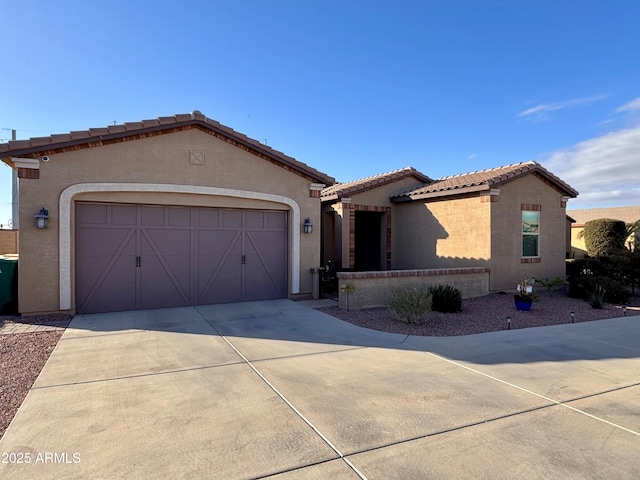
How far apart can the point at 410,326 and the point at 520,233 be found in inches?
285

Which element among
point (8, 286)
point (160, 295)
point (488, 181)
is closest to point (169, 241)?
point (160, 295)

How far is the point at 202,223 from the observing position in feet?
→ 32.9

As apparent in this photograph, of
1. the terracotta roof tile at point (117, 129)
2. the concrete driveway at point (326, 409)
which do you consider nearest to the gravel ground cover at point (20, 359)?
the concrete driveway at point (326, 409)

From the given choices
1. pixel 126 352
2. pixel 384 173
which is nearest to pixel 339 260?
pixel 384 173

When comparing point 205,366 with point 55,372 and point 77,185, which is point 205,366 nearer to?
point 55,372

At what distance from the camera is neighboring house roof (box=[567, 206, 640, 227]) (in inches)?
1280

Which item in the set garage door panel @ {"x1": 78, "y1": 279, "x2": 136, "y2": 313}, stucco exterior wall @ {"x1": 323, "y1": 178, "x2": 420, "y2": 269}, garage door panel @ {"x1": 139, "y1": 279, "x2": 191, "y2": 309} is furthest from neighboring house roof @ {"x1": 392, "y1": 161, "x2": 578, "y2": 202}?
garage door panel @ {"x1": 78, "y1": 279, "x2": 136, "y2": 313}

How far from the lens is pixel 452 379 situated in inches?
203

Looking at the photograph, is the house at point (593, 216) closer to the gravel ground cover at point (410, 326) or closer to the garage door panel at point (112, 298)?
the gravel ground cover at point (410, 326)

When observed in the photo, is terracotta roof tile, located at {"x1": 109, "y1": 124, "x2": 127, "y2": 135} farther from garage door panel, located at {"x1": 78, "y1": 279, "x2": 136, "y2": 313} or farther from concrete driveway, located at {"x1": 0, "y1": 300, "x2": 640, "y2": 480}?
concrete driveway, located at {"x1": 0, "y1": 300, "x2": 640, "y2": 480}

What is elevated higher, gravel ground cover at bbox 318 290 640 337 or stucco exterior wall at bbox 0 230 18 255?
stucco exterior wall at bbox 0 230 18 255

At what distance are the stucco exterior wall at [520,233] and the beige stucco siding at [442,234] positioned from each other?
420 mm

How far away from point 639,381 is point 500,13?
10.8 meters

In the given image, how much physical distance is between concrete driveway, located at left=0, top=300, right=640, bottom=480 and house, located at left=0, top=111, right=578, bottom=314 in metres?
2.25
